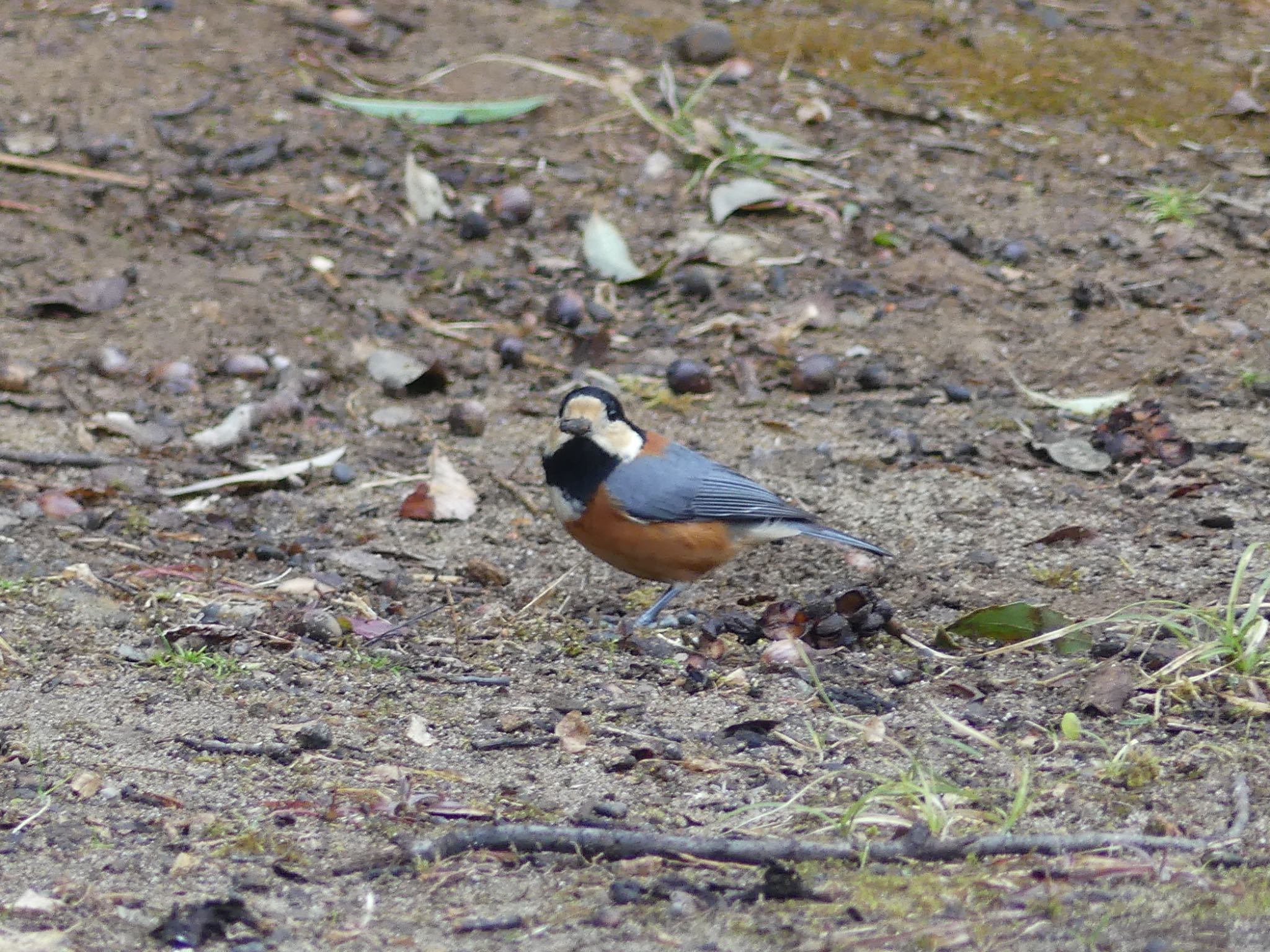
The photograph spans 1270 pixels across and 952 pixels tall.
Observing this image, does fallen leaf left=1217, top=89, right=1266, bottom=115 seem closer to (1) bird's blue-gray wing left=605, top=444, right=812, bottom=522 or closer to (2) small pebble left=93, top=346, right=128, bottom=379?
(1) bird's blue-gray wing left=605, top=444, right=812, bottom=522

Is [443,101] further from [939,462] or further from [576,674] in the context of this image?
[576,674]

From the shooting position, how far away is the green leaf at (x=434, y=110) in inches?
266

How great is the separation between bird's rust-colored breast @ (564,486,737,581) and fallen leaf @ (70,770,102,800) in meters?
1.69

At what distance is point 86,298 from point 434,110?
77.8 inches

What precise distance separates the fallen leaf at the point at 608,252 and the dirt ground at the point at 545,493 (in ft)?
0.23

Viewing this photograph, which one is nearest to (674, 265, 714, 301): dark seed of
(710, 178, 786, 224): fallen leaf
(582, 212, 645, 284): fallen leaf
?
(582, 212, 645, 284): fallen leaf

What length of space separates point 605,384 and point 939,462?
4.52 ft

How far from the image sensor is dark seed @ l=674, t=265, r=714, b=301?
5918mm

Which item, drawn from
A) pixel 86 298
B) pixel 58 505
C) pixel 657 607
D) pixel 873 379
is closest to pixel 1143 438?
pixel 873 379

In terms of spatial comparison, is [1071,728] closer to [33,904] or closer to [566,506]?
[566,506]

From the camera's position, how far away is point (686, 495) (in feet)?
14.0

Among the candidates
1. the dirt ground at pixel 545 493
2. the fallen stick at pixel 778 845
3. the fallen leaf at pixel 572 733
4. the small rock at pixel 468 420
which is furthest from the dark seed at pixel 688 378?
the fallen stick at pixel 778 845

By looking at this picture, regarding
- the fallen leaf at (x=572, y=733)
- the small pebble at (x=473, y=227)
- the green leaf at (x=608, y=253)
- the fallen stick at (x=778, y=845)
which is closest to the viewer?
the fallen stick at (x=778, y=845)

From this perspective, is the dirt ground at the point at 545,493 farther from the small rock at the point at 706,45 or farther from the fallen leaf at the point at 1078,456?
the small rock at the point at 706,45
